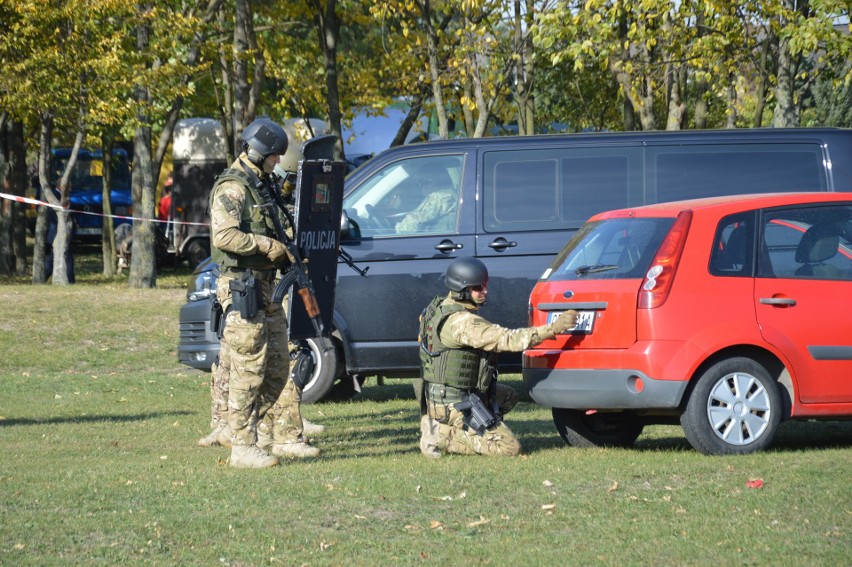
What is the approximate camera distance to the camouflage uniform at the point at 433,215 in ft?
32.9

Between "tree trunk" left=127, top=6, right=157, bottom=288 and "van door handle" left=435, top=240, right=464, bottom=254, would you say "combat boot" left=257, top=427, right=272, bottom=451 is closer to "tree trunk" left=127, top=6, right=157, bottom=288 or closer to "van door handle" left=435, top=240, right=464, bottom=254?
"van door handle" left=435, top=240, right=464, bottom=254

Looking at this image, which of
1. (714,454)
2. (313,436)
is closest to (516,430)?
(313,436)

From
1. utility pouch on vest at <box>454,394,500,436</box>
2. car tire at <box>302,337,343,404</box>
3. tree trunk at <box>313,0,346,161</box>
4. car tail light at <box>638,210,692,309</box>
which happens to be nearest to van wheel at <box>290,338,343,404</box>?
car tire at <box>302,337,343,404</box>

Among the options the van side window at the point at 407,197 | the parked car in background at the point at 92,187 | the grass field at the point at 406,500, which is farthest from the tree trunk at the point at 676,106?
the parked car in background at the point at 92,187

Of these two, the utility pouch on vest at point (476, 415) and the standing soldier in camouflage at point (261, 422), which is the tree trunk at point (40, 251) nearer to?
the standing soldier in camouflage at point (261, 422)

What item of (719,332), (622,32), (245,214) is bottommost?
(719,332)

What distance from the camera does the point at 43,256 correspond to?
80.8 ft

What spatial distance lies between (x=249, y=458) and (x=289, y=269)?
3.84 feet

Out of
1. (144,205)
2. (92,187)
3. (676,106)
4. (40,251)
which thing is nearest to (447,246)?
(676,106)

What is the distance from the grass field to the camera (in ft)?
16.7

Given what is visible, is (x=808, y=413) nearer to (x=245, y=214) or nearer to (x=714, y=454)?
(x=714, y=454)

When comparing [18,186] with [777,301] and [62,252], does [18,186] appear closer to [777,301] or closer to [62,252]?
[62,252]

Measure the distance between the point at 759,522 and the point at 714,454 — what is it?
169 cm

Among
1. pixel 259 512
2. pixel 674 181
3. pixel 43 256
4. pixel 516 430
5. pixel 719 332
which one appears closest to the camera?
pixel 259 512
